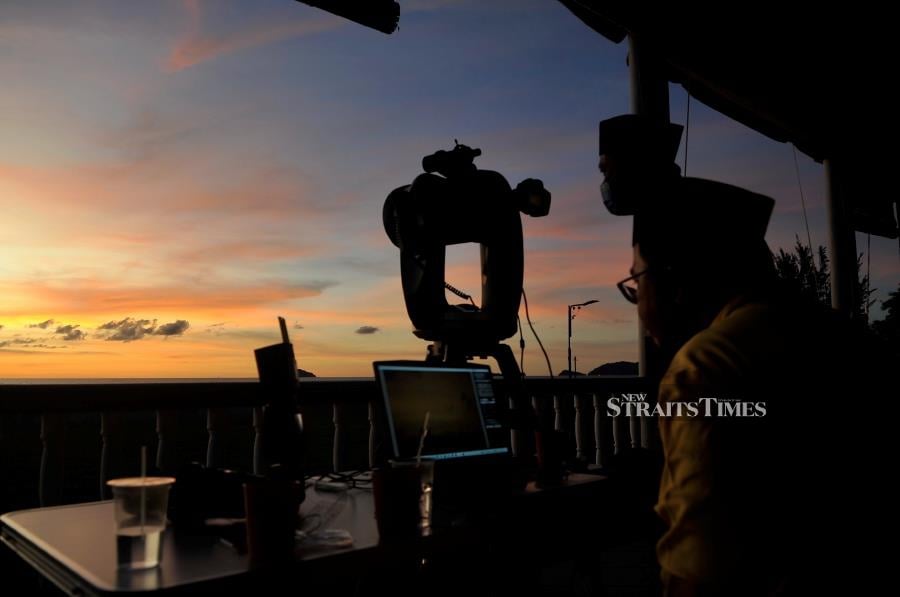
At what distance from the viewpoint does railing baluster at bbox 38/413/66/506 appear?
231cm

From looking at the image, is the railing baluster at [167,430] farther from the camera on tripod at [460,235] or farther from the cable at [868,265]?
the cable at [868,265]

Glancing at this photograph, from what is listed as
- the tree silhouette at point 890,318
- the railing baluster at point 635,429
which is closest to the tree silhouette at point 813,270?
the tree silhouette at point 890,318

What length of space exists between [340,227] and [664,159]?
4098mm

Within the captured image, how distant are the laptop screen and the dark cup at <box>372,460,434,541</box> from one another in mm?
315

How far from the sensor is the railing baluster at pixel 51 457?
7.57ft

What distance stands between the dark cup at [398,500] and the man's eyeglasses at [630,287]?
1.74ft

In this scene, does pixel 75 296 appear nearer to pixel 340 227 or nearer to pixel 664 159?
pixel 340 227

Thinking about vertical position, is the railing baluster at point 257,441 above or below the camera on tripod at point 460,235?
below

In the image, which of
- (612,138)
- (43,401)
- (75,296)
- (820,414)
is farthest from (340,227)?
(820,414)

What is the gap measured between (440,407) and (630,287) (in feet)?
2.27

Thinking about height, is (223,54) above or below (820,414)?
above

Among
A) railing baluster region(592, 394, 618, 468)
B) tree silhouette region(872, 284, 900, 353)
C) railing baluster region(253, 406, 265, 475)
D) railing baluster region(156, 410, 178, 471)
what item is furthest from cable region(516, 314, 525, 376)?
tree silhouette region(872, 284, 900, 353)

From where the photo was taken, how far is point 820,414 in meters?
0.89

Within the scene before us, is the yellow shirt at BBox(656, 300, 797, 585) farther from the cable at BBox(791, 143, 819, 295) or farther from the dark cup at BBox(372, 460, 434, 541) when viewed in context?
A: the cable at BBox(791, 143, 819, 295)
